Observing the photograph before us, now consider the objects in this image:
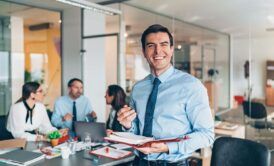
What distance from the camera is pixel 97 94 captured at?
5312 mm

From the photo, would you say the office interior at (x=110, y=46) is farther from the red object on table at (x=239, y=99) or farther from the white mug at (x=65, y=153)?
the white mug at (x=65, y=153)

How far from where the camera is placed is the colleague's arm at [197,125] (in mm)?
1436

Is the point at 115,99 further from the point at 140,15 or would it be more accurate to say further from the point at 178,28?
the point at 178,28

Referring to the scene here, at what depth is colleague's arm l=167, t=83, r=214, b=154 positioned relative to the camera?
1436 millimetres

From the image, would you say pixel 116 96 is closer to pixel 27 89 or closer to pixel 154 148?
pixel 27 89

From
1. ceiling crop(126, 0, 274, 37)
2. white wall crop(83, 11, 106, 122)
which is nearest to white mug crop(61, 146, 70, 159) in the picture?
white wall crop(83, 11, 106, 122)

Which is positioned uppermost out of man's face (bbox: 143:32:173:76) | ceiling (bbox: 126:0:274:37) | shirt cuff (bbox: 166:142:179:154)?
ceiling (bbox: 126:0:274:37)

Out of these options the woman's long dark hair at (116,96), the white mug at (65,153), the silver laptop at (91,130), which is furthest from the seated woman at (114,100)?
the white mug at (65,153)

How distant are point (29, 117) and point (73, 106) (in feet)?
3.19

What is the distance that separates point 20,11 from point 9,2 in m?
0.27

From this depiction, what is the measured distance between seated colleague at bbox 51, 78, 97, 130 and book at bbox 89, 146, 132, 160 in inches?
56.4

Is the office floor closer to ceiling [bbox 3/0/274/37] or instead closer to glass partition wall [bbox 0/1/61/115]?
ceiling [bbox 3/0/274/37]

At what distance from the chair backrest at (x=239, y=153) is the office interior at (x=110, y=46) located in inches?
101

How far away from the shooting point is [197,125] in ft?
4.88
